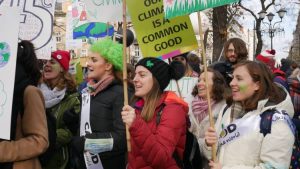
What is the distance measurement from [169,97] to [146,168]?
52cm

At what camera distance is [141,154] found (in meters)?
3.10

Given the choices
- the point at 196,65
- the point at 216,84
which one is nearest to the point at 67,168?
the point at 216,84

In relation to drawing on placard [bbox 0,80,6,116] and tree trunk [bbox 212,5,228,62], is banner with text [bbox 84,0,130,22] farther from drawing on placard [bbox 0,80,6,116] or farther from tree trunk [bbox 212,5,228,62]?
tree trunk [bbox 212,5,228,62]

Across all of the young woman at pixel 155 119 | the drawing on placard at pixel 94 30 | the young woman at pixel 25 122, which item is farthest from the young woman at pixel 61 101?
the drawing on placard at pixel 94 30

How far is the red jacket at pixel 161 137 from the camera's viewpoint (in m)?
2.86

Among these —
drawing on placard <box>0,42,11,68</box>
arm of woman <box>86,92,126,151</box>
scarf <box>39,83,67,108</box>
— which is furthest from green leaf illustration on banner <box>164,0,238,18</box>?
scarf <box>39,83,67,108</box>

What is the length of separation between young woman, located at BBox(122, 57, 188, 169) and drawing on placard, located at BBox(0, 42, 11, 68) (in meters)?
0.85

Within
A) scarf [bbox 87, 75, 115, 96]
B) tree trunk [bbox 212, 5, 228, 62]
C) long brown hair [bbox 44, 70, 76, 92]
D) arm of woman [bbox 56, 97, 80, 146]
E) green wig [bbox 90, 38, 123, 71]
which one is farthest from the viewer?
tree trunk [bbox 212, 5, 228, 62]

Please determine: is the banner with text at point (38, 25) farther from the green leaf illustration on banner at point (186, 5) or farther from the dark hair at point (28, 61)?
the green leaf illustration on banner at point (186, 5)

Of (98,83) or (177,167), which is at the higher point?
(98,83)

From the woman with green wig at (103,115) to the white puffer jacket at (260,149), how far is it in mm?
896

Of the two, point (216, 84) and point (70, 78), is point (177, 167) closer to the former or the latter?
point (216, 84)

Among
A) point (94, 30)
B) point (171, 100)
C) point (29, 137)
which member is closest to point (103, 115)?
point (171, 100)

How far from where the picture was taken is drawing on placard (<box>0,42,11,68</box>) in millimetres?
2422
